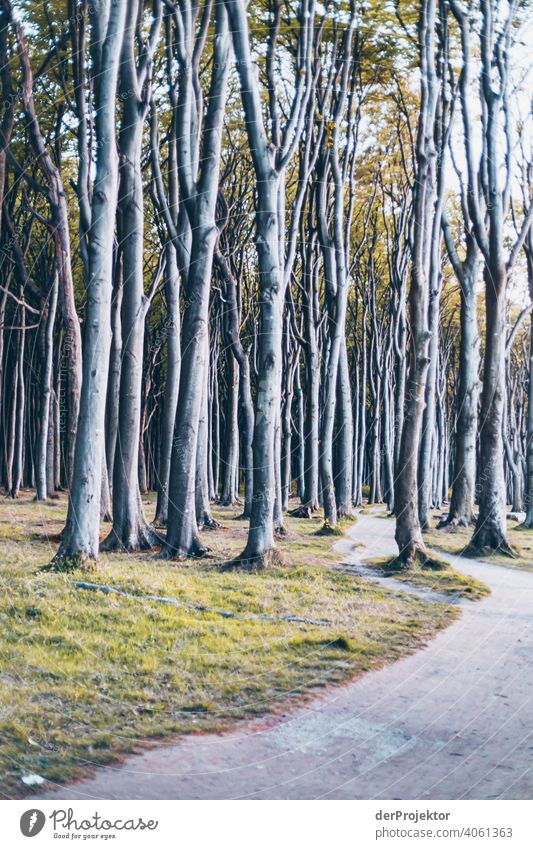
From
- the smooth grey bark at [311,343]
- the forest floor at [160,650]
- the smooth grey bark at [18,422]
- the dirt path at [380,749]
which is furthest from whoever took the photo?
the smooth grey bark at [18,422]

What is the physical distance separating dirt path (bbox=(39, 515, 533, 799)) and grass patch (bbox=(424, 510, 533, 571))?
7223 mm

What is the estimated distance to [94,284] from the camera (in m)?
10.7

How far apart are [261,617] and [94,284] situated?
4657mm

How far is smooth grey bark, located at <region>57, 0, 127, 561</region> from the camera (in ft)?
34.4

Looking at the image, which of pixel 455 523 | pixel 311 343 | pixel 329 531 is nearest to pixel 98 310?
pixel 329 531

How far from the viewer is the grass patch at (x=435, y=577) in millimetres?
11219

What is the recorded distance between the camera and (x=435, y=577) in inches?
480

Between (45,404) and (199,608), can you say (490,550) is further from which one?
(45,404)

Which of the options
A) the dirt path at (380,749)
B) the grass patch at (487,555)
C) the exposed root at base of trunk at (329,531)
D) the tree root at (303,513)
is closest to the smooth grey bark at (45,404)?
the tree root at (303,513)

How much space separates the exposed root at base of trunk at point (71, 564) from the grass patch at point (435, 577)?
4.39m

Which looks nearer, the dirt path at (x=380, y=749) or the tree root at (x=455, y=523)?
the dirt path at (x=380, y=749)

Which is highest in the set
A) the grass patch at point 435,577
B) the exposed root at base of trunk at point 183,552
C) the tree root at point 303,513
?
the exposed root at base of trunk at point 183,552

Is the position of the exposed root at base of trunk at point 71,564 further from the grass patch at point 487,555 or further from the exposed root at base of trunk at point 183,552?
the grass patch at point 487,555
